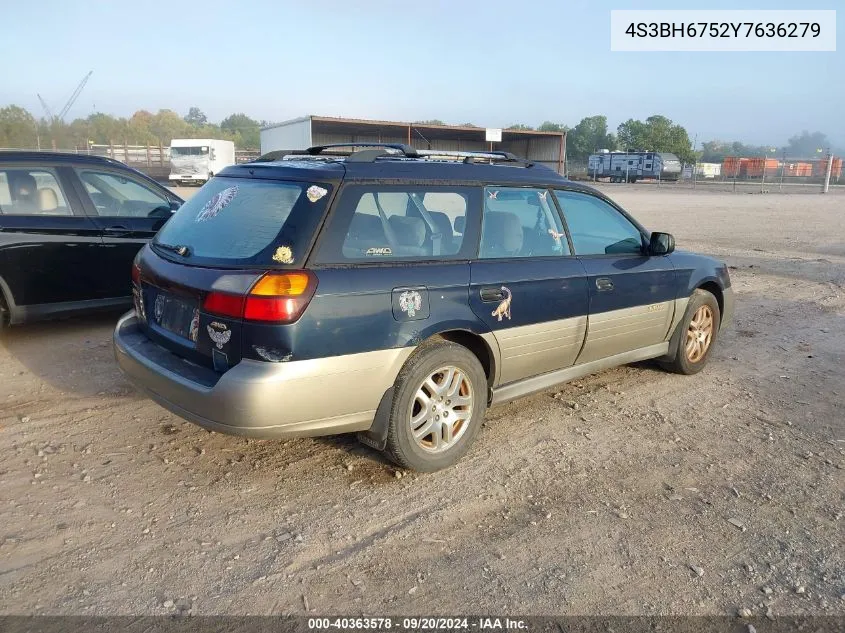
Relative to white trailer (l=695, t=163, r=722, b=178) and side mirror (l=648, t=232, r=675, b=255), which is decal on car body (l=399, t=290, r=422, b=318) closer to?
side mirror (l=648, t=232, r=675, b=255)

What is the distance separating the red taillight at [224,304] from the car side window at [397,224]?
1.45 ft

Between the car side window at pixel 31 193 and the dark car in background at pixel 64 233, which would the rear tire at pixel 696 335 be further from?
the car side window at pixel 31 193

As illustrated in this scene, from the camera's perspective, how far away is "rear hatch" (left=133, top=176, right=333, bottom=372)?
3059 millimetres

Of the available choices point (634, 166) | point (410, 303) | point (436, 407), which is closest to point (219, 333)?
point (410, 303)

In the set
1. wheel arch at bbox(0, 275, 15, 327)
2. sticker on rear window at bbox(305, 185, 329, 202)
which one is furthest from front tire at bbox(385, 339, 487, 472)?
wheel arch at bbox(0, 275, 15, 327)

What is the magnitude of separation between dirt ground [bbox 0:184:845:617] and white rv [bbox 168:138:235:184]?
33.5 m

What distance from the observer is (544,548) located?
9.80 feet

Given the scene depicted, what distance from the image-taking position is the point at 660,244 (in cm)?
480

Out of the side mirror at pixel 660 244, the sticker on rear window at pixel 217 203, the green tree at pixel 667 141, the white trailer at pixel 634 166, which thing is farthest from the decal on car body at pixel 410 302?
the green tree at pixel 667 141

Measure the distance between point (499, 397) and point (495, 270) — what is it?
78cm

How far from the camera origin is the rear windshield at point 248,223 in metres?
3.19

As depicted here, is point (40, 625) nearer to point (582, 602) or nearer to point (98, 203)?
point (582, 602)

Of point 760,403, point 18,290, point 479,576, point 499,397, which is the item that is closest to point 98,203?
point 18,290

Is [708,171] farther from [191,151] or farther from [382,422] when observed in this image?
[382,422]
